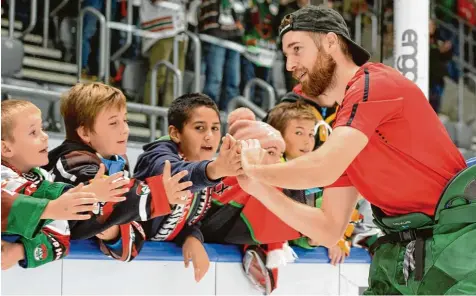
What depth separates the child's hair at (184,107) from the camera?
124 inches

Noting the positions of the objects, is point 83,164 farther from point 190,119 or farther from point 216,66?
point 216,66

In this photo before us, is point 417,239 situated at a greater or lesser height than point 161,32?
lesser

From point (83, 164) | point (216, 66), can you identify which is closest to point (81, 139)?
point (83, 164)

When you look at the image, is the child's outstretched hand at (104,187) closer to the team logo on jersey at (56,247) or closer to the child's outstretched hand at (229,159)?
the team logo on jersey at (56,247)

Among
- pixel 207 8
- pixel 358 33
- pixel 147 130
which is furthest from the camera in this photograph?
pixel 358 33

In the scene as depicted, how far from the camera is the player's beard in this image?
2453 mm

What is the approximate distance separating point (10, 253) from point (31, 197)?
21 cm

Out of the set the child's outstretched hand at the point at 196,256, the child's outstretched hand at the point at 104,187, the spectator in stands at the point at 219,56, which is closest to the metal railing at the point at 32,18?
the spectator in stands at the point at 219,56

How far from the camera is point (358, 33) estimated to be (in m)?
7.14

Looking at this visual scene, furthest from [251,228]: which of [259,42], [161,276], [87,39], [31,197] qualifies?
[259,42]

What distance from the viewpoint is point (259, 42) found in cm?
652

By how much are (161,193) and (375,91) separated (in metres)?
0.72

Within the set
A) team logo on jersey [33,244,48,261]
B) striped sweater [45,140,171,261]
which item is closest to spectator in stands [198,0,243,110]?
striped sweater [45,140,171,261]

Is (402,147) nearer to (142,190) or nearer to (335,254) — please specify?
(142,190)
